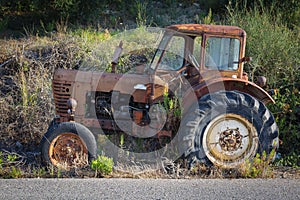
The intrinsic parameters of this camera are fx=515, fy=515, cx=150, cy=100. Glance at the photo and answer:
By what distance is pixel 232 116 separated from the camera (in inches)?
283

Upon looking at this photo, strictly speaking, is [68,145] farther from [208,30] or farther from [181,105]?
[208,30]

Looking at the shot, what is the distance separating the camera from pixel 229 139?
7.22 m

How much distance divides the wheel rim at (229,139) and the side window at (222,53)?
0.77 meters

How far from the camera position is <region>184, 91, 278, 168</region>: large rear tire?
23.2 feet

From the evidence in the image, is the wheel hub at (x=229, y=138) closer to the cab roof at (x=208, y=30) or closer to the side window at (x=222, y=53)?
the side window at (x=222, y=53)

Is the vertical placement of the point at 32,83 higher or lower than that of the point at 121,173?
higher

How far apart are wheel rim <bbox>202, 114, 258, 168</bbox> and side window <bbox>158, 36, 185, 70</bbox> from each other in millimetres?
1072

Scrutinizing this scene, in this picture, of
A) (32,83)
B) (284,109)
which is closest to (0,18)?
(32,83)

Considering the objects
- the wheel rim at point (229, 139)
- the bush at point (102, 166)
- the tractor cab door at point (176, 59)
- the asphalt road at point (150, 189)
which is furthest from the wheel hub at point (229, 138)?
the bush at point (102, 166)

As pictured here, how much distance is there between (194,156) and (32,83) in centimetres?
372

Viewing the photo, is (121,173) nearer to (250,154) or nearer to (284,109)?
(250,154)

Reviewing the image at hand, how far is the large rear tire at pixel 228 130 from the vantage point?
278 inches

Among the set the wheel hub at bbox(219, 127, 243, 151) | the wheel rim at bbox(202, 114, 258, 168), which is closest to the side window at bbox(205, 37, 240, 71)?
the wheel rim at bbox(202, 114, 258, 168)

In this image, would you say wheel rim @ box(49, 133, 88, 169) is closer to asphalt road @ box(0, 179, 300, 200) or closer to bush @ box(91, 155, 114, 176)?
bush @ box(91, 155, 114, 176)
